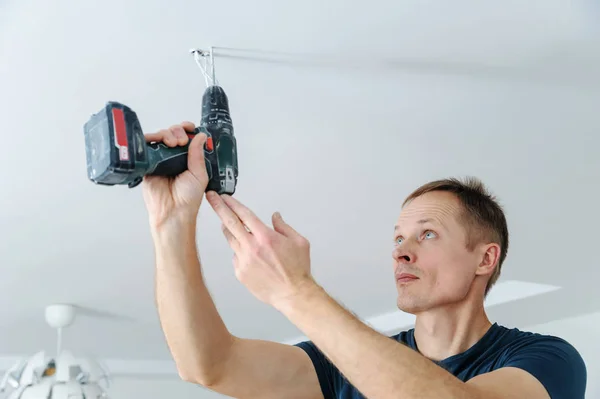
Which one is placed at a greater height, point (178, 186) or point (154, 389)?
point (154, 389)

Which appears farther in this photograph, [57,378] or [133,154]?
[57,378]

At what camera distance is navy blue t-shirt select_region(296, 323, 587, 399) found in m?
0.97

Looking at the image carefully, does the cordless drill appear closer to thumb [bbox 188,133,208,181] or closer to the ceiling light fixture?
thumb [bbox 188,133,208,181]

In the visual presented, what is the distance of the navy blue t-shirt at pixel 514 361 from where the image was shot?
0.97 metres

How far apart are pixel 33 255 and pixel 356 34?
1.55m

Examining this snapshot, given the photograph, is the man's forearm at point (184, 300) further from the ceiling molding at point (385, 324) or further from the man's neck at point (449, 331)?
the ceiling molding at point (385, 324)

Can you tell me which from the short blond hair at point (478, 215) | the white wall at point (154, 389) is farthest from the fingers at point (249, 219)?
the white wall at point (154, 389)

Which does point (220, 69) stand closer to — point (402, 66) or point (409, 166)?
point (402, 66)

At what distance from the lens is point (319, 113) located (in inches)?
68.5

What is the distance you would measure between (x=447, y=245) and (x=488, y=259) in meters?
0.10

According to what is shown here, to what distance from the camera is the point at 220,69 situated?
5.08 feet

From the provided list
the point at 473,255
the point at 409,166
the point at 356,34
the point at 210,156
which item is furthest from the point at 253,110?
the point at 210,156

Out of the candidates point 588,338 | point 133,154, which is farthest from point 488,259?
point 588,338

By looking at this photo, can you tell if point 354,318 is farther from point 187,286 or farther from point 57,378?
point 57,378
